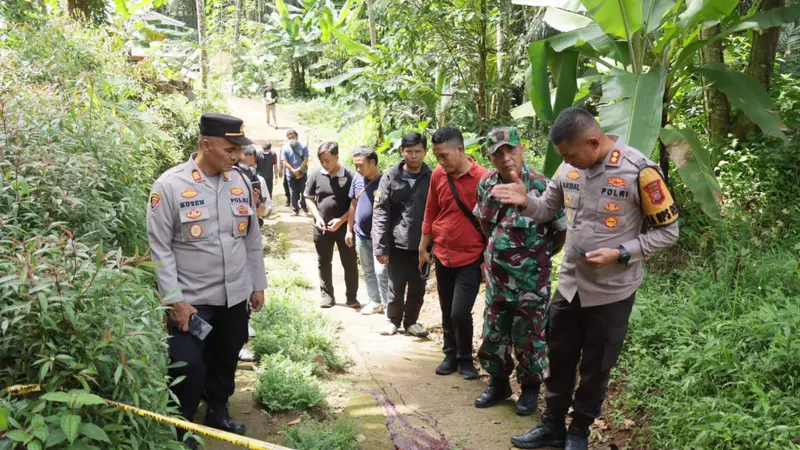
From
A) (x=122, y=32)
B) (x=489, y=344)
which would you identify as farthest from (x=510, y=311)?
(x=122, y=32)

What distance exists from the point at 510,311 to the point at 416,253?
6.25 ft

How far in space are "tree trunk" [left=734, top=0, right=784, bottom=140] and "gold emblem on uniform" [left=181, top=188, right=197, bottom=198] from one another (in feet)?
17.9

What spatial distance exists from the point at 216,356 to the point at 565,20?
15.1 feet

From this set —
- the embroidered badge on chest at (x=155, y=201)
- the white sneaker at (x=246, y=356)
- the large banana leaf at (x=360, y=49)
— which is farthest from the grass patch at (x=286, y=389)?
the large banana leaf at (x=360, y=49)

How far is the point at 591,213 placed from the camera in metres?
3.50

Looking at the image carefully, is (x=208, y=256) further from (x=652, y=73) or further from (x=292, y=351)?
(x=652, y=73)

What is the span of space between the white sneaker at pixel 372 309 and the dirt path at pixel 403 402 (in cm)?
36

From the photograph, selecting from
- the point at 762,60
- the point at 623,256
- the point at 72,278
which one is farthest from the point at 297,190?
the point at 72,278

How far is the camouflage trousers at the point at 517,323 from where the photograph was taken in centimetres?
422

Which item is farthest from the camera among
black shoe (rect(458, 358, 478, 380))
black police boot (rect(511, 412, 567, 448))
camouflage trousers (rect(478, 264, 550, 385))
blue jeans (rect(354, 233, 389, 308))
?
blue jeans (rect(354, 233, 389, 308))

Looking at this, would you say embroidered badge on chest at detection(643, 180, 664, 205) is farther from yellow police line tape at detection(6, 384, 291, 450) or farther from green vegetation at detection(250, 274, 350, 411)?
green vegetation at detection(250, 274, 350, 411)

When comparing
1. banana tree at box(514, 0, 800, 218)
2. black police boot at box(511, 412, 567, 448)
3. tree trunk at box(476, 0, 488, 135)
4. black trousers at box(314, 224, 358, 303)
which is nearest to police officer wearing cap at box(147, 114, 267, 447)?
black police boot at box(511, 412, 567, 448)

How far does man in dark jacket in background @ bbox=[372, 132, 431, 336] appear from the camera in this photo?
19.6 feet

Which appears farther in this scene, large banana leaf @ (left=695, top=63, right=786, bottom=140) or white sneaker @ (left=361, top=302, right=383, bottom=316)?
white sneaker @ (left=361, top=302, right=383, bottom=316)
